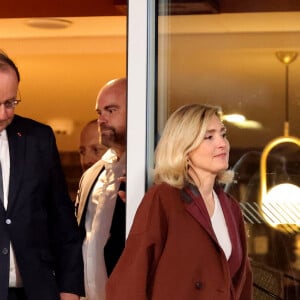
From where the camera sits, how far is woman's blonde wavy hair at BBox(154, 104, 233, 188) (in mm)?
3104

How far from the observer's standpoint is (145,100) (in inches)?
143

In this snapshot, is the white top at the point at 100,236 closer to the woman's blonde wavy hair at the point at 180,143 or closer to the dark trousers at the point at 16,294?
the dark trousers at the point at 16,294

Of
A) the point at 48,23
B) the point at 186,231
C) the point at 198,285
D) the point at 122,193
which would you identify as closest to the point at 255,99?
the point at 122,193

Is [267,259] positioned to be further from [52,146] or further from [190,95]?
[52,146]

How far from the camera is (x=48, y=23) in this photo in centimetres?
689

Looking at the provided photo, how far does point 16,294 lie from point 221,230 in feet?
2.59

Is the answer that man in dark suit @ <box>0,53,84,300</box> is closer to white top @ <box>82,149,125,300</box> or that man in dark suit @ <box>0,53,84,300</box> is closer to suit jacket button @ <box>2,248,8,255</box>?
suit jacket button @ <box>2,248,8,255</box>

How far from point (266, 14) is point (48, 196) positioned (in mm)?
1108

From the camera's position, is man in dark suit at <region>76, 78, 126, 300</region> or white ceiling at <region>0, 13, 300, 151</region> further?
man in dark suit at <region>76, 78, 126, 300</region>

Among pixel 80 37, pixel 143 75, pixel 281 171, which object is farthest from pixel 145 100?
pixel 80 37

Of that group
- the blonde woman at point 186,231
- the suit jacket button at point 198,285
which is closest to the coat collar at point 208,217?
the blonde woman at point 186,231

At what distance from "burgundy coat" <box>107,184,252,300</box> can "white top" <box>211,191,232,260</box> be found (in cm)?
8

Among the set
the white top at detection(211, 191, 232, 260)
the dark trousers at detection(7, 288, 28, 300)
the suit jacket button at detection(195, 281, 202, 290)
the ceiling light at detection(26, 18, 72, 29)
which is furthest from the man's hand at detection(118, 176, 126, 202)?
the ceiling light at detection(26, 18, 72, 29)

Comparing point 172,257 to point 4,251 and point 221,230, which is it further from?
point 4,251
